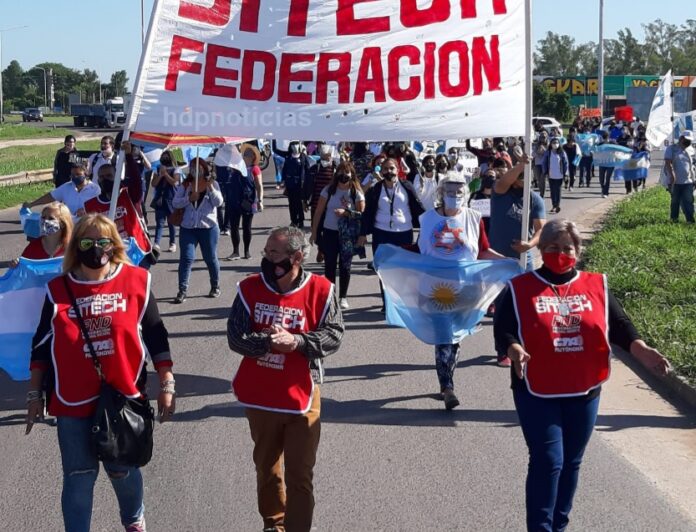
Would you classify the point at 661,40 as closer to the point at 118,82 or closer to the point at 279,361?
the point at 118,82

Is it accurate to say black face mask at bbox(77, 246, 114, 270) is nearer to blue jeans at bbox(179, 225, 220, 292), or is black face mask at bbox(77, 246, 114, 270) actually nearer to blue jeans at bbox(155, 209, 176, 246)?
blue jeans at bbox(179, 225, 220, 292)

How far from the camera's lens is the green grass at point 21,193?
26.9 meters

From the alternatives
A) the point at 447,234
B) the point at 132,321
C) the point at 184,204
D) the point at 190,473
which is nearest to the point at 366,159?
the point at 184,204

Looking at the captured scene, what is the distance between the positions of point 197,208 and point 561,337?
25.4 feet

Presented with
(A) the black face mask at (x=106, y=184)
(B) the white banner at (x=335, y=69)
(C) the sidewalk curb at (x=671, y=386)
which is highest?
(B) the white banner at (x=335, y=69)

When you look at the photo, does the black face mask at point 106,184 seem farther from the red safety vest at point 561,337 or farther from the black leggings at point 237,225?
the red safety vest at point 561,337

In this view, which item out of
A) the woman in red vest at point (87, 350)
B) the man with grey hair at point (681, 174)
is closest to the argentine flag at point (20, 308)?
the woman in red vest at point (87, 350)

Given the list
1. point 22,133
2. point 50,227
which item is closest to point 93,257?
point 50,227

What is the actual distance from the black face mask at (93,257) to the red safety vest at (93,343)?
0.08 meters

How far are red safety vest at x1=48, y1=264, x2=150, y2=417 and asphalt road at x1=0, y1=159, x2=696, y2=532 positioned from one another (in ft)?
4.02

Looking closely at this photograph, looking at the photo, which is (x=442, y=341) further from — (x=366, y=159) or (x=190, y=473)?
(x=366, y=159)

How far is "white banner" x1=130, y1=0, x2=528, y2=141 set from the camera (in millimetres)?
7145

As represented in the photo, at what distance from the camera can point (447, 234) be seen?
8.58 meters

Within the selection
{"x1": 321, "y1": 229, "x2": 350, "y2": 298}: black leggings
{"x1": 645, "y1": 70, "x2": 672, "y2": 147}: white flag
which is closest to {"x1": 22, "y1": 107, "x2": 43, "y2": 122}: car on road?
{"x1": 645, "y1": 70, "x2": 672, "y2": 147}: white flag
